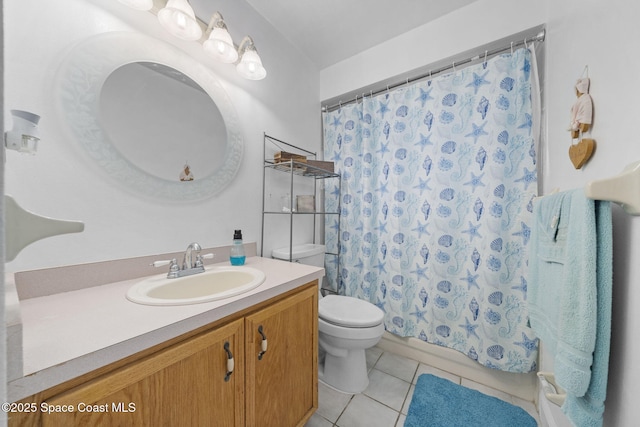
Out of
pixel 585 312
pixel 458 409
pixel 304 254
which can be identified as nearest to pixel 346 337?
pixel 304 254

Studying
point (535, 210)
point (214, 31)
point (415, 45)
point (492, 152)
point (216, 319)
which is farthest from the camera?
point (415, 45)

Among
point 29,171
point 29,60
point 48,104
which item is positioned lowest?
point 29,171

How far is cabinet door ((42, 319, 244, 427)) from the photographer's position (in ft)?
1.54

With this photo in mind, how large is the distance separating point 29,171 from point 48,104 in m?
0.24

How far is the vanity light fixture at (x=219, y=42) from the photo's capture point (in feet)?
3.62

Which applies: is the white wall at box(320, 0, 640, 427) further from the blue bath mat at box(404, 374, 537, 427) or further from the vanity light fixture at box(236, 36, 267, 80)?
the vanity light fixture at box(236, 36, 267, 80)

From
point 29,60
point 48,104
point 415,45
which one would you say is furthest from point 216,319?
point 415,45

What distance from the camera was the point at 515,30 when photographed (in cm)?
130

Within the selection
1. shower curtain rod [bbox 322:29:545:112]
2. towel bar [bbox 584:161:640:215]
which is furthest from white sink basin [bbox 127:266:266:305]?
shower curtain rod [bbox 322:29:545:112]

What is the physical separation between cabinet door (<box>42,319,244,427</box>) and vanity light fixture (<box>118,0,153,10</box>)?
1.27 meters

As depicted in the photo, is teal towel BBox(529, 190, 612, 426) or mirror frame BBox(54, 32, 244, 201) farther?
mirror frame BBox(54, 32, 244, 201)

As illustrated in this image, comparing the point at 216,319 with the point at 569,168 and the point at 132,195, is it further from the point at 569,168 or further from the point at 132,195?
the point at 569,168

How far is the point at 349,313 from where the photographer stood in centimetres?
139

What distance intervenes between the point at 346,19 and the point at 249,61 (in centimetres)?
79
